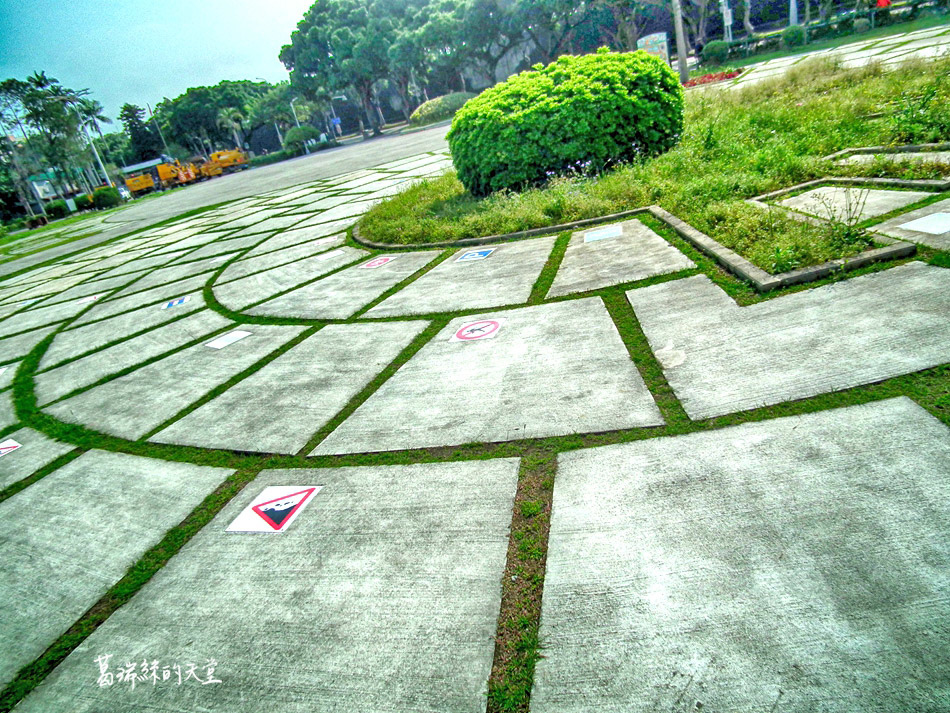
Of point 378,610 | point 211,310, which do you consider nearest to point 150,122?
point 211,310

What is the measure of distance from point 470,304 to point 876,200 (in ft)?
12.1

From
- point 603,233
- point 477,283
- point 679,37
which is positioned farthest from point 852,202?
point 679,37

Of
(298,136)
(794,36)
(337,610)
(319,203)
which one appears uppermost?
(298,136)

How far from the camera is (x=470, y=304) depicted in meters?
4.67

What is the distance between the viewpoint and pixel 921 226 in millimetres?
3799

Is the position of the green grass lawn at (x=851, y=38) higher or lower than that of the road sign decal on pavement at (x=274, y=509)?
higher

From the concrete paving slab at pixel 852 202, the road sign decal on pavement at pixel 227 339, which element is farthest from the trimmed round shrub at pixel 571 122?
the road sign decal on pavement at pixel 227 339

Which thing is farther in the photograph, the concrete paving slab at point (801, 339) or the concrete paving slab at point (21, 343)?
the concrete paving slab at point (21, 343)

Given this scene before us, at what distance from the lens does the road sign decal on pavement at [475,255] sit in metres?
6.01

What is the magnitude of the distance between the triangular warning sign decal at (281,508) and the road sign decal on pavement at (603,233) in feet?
13.5

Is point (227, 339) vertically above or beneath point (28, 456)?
above

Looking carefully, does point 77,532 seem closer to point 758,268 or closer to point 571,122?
point 758,268

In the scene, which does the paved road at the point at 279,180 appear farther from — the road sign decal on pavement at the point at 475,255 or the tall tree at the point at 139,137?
the tall tree at the point at 139,137

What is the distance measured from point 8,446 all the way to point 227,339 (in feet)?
6.11
